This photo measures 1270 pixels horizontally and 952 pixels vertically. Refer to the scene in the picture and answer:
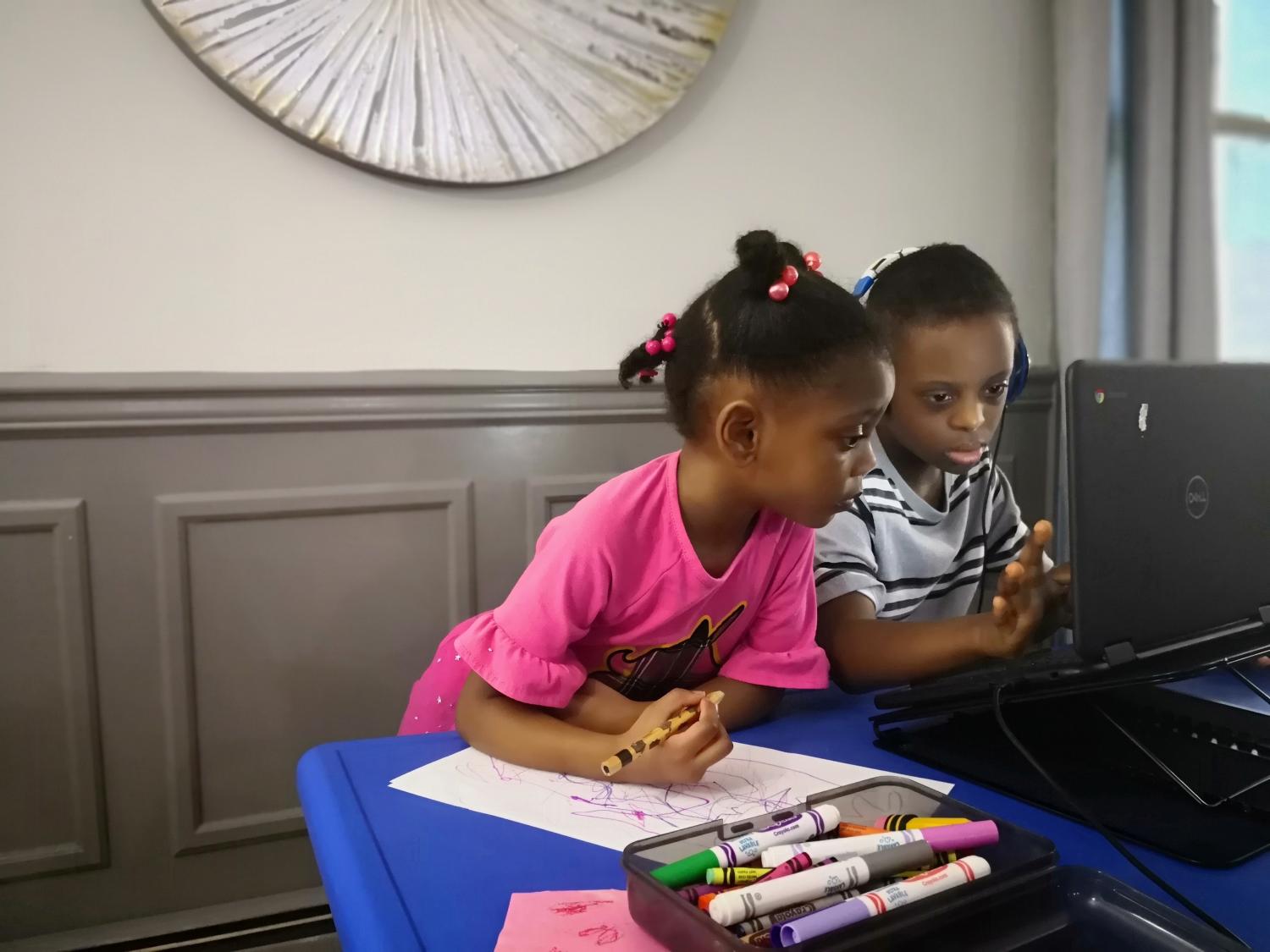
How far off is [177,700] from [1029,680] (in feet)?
3.78

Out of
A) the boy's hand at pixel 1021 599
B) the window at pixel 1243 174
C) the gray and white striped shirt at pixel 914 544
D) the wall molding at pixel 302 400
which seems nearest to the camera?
Result: the boy's hand at pixel 1021 599

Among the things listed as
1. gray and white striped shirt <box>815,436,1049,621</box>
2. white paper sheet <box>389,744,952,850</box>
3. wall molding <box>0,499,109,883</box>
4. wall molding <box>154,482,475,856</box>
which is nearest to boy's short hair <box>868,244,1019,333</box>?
gray and white striped shirt <box>815,436,1049,621</box>

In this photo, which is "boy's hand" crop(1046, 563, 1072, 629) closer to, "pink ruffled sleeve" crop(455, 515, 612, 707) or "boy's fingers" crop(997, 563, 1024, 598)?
"boy's fingers" crop(997, 563, 1024, 598)

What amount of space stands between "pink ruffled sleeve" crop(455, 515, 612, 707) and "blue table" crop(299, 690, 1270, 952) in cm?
9

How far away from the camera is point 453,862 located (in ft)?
1.63

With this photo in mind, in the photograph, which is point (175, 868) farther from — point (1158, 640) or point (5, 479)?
point (1158, 640)

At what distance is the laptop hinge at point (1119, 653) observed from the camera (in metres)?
0.52

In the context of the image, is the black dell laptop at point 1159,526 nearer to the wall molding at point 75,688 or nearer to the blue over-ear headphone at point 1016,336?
the blue over-ear headphone at point 1016,336

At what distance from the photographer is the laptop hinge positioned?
0.52 m

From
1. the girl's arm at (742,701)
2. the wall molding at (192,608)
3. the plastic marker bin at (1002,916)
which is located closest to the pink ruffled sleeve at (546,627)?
the girl's arm at (742,701)

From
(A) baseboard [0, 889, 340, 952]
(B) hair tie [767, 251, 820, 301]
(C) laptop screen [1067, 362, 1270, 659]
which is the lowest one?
(A) baseboard [0, 889, 340, 952]

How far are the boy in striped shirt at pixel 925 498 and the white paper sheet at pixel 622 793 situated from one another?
193mm

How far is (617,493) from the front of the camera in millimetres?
743

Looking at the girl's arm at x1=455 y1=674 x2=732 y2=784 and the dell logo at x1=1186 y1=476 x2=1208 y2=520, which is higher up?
the dell logo at x1=1186 y1=476 x2=1208 y2=520
